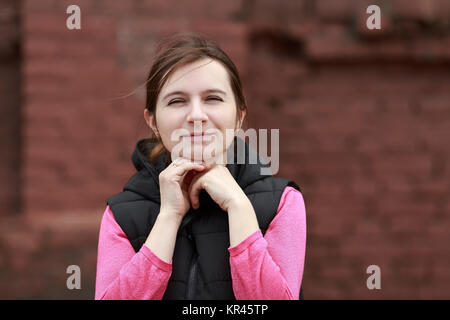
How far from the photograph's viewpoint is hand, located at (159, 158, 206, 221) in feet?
3.95

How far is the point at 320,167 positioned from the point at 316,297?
858mm

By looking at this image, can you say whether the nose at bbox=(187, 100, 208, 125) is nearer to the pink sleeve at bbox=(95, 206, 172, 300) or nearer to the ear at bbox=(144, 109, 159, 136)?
the ear at bbox=(144, 109, 159, 136)

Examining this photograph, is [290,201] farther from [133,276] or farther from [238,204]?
[133,276]

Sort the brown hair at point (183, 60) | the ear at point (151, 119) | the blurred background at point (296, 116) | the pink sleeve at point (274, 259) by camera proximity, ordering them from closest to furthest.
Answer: the pink sleeve at point (274, 259) < the brown hair at point (183, 60) < the ear at point (151, 119) < the blurred background at point (296, 116)

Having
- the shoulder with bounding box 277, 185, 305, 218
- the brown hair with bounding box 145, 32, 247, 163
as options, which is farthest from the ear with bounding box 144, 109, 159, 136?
the shoulder with bounding box 277, 185, 305, 218

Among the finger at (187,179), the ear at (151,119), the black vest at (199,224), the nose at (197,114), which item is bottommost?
the black vest at (199,224)

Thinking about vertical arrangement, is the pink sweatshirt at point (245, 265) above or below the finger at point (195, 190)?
below

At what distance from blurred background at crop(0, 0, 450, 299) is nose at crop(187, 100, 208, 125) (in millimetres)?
2072

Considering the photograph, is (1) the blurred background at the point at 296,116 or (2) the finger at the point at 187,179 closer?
(2) the finger at the point at 187,179

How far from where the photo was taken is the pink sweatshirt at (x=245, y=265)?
1.13 m

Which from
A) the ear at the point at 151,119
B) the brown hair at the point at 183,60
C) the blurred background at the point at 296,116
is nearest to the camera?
the brown hair at the point at 183,60

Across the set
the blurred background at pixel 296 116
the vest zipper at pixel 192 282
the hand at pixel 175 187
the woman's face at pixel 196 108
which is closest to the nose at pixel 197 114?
the woman's face at pixel 196 108

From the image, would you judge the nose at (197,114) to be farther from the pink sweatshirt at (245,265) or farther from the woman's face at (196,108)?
the pink sweatshirt at (245,265)

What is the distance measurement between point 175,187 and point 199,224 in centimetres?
11
